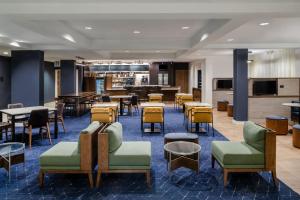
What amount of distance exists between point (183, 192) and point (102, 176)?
1.35 meters

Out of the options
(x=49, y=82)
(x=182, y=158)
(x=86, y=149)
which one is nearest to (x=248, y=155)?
(x=182, y=158)

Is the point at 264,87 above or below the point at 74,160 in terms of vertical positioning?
above

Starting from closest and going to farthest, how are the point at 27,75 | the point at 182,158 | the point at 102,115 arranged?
1. the point at 182,158
2. the point at 102,115
3. the point at 27,75

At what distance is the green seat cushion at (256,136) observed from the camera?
3834 millimetres

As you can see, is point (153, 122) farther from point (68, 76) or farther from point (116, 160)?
point (68, 76)

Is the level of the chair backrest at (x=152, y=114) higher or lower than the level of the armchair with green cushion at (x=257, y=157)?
higher

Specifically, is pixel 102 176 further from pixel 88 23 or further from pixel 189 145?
pixel 88 23

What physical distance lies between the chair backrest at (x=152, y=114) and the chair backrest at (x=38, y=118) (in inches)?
102

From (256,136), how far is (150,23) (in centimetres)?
368

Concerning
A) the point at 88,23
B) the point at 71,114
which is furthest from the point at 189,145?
the point at 71,114

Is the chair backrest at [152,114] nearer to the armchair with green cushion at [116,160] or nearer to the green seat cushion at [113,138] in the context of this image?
the green seat cushion at [113,138]

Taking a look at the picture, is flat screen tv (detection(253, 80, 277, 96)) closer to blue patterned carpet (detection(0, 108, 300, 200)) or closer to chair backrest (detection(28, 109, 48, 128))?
blue patterned carpet (detection(0, 108, 300, 200))

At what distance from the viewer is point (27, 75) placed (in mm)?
8836

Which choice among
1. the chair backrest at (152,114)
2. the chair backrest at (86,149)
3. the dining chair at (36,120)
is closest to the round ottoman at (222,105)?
the chair backrest at (152,114)
